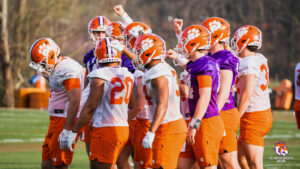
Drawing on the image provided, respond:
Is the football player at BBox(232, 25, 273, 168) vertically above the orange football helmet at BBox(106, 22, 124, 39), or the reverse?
the orange football helmet at BBox(106, 22, 124, 39)

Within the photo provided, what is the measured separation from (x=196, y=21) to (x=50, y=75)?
45.6 m

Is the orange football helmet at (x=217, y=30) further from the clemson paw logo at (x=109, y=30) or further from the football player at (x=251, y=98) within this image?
the clemson paw logo at (x=109, y=30)

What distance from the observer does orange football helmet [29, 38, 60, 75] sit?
263 inches

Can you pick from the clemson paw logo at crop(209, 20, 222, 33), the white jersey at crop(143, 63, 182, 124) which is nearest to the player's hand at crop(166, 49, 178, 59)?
the white jersey at crop(143, 63, 182, 124)

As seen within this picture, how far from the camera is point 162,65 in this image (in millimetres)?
5766

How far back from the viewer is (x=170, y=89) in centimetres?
575

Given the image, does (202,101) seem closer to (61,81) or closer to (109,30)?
(61,81)


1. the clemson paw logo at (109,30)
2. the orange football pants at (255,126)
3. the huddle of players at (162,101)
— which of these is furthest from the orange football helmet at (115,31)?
the orange football pants at (255,126)

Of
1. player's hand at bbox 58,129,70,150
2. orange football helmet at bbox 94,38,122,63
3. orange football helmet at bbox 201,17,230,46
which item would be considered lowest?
player's hand at bbox 58,129,70,150

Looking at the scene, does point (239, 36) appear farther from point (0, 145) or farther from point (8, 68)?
point (8, 68)

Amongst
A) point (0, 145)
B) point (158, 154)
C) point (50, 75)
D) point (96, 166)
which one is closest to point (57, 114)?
point (50, 75)

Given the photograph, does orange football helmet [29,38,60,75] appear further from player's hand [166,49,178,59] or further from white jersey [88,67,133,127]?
player's hand [166,49,178,59]

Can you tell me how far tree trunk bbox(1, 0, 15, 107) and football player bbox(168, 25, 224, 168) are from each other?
2445 cm

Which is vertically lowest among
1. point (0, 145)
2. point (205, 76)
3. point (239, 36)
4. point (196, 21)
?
point (0, 145)
